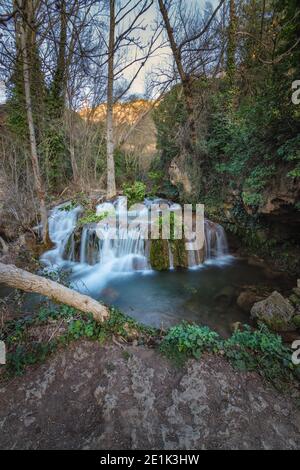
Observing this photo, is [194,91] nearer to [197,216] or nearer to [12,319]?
[197,216]

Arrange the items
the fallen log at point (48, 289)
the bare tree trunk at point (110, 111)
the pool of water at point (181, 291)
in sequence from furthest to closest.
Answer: the bare tree trunk at point (110, 111), the pool of water at point (181, 291), the fallen log at point (48, 289)

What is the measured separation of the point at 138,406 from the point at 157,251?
203 inches

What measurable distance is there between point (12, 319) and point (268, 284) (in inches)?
229

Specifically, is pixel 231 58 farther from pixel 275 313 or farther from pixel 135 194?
pixel 275 313

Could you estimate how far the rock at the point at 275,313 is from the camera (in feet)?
14.6

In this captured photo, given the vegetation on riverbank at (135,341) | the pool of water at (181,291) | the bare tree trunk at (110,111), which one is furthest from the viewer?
the bare tree trunk at (110,111)

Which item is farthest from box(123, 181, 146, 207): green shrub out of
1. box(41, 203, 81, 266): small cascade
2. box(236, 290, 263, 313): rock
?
box(236, 290, 263, 313): rock

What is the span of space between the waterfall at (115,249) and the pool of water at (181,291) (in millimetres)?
303

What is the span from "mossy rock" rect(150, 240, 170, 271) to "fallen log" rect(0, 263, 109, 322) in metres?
4.01

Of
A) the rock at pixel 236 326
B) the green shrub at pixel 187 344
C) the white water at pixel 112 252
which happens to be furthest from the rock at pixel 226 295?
the green shrub at pixel 187 344

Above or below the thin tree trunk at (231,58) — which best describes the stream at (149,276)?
below

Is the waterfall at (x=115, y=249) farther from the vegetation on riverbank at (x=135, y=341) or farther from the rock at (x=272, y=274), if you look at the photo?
the vegetation on riverbank at (x=135, y=341)

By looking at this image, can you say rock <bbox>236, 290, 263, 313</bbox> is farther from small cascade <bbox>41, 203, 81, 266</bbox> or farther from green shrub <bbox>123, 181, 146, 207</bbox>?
green shrub <bbox>123, 181, 146, 207</bbox>

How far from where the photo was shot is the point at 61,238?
8.48 m
